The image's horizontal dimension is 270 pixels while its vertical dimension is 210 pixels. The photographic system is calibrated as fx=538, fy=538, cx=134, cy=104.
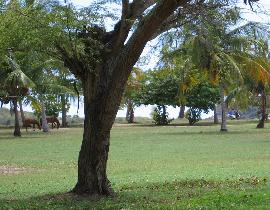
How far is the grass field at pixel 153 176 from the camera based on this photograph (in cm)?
983

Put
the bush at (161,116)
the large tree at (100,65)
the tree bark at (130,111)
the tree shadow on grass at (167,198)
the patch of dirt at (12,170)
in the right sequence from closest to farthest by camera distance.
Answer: the tree shadow on grass at (167,198) < the large tree at (100,65) < the patch of dirt at (12,170) < the bush at (161,116) < the tree bark at (130,111)

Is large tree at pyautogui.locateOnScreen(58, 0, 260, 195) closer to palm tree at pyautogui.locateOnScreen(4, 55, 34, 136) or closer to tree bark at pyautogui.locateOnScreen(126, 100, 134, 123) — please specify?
palm tree at pyautogui.locateOnScreen(4, 55, 34, 136)

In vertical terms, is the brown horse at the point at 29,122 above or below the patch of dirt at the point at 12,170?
above

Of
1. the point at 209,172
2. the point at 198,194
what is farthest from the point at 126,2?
the point at 209,172

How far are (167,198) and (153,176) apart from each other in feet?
16.0

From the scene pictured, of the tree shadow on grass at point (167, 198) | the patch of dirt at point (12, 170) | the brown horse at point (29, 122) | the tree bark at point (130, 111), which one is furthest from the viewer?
the tree bark at point (130, 111)

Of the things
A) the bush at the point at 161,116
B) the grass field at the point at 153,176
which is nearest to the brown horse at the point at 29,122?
the bush at the point at 161,116

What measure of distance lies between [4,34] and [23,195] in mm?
3718

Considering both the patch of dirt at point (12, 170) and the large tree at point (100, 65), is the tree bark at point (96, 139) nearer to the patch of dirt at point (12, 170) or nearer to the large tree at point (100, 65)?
the large tree at point (100, 65)

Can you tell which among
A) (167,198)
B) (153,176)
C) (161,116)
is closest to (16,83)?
(153,176)

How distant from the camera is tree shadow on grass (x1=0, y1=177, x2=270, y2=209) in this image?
9281mm

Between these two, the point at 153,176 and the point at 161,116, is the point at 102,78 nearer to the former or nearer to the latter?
the point at 153,176

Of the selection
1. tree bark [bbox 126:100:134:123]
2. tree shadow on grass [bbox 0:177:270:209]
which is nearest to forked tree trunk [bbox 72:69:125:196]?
tree shadow on grass [bbox 0:177:270:209]

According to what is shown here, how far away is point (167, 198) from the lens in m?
10.5
